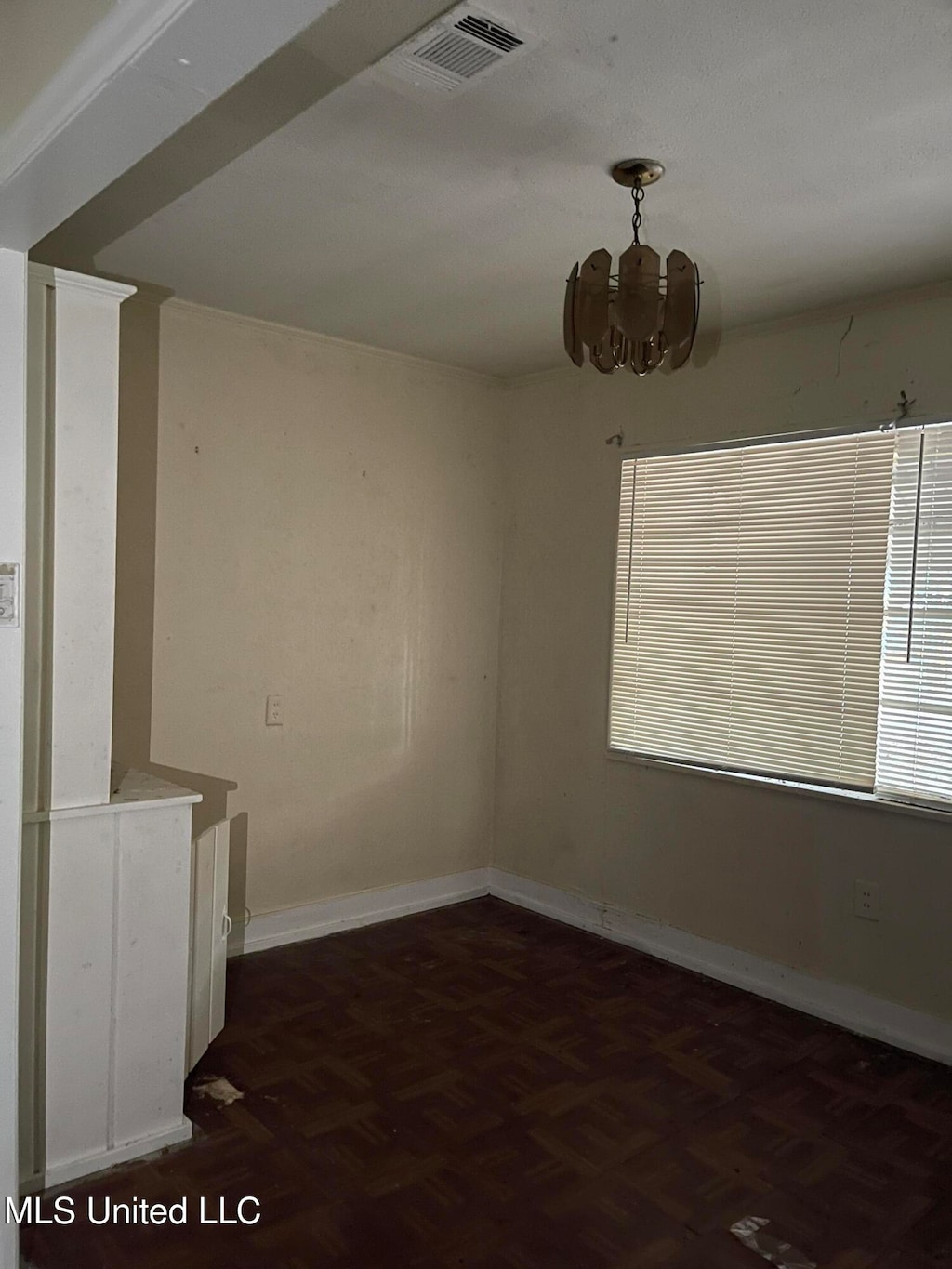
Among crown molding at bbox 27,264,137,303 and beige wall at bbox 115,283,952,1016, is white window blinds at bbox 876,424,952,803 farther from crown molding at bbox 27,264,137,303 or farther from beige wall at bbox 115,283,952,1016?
crown molding at bbox 27,264,137,303

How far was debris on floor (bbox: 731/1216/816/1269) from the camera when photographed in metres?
2.07

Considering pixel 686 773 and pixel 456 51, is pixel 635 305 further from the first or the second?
pixel 686 773

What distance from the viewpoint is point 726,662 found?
3.67 meters

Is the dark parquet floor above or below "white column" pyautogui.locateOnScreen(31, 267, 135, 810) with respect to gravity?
below

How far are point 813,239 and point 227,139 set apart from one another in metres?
1.63

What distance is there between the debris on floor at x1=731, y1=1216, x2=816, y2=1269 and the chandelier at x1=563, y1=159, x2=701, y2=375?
6.61 feet

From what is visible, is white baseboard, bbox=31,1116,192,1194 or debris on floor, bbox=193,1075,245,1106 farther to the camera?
debris on floor, bbox=193,1075,245,1106

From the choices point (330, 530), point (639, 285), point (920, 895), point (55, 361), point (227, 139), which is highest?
point (227, 139)

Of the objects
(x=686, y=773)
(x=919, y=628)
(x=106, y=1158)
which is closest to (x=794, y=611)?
(x=919, y=628)

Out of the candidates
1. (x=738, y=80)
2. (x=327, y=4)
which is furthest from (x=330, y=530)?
(x=327, y=4)

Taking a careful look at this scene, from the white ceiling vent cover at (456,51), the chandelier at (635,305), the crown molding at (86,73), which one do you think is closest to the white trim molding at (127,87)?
the crown molding at (86,73)

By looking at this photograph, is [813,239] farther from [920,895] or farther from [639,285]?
[920,895]


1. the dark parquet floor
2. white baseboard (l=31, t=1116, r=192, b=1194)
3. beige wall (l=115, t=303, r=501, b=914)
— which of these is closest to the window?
beige wall (l=115, t=303, r=501, b=914)

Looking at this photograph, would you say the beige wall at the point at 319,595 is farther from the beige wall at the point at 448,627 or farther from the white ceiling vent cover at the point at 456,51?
the white ceiling vent cover at the point at 456,51
